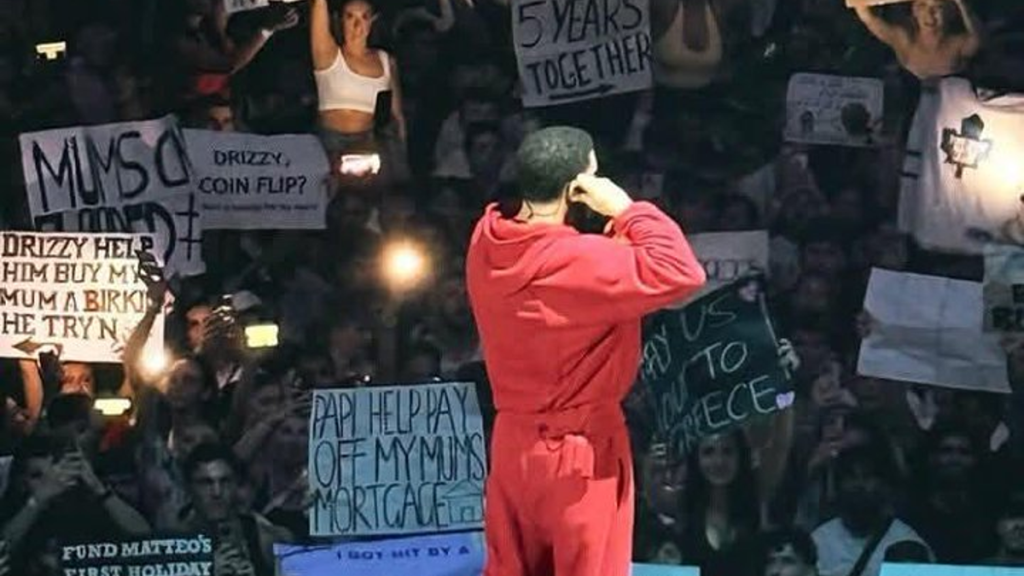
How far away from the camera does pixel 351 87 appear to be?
6.71 meters

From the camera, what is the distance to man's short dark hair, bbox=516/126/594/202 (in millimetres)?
4293

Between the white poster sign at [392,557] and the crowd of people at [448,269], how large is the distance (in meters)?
0.10

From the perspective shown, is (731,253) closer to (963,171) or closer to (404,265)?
(963,171)

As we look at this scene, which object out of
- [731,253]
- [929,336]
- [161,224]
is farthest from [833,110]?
[161,224]

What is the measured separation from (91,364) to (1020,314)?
3109 mm

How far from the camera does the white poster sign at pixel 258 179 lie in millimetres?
6719

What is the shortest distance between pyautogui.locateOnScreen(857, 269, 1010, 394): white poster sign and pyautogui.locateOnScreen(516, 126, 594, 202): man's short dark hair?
246cm

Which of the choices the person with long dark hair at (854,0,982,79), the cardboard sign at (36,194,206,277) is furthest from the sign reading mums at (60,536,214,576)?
the person with long dark hair at (854,0,982,79)

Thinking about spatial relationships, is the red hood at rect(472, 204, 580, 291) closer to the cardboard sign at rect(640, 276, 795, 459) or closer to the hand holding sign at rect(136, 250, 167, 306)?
the cardboard sign at rect(640, 276, 795, 459)

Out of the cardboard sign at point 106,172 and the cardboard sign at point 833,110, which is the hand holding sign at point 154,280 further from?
the cardboard sign at point 833,110

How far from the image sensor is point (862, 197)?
21.4ft

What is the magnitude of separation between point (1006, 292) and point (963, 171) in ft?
1.38

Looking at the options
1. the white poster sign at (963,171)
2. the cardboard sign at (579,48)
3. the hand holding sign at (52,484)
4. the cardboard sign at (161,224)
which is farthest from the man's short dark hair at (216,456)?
the white poster sign at (963,171)

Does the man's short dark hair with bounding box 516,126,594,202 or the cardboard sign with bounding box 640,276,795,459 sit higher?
the man's short dark hair with bounding box 516,126,594,202
